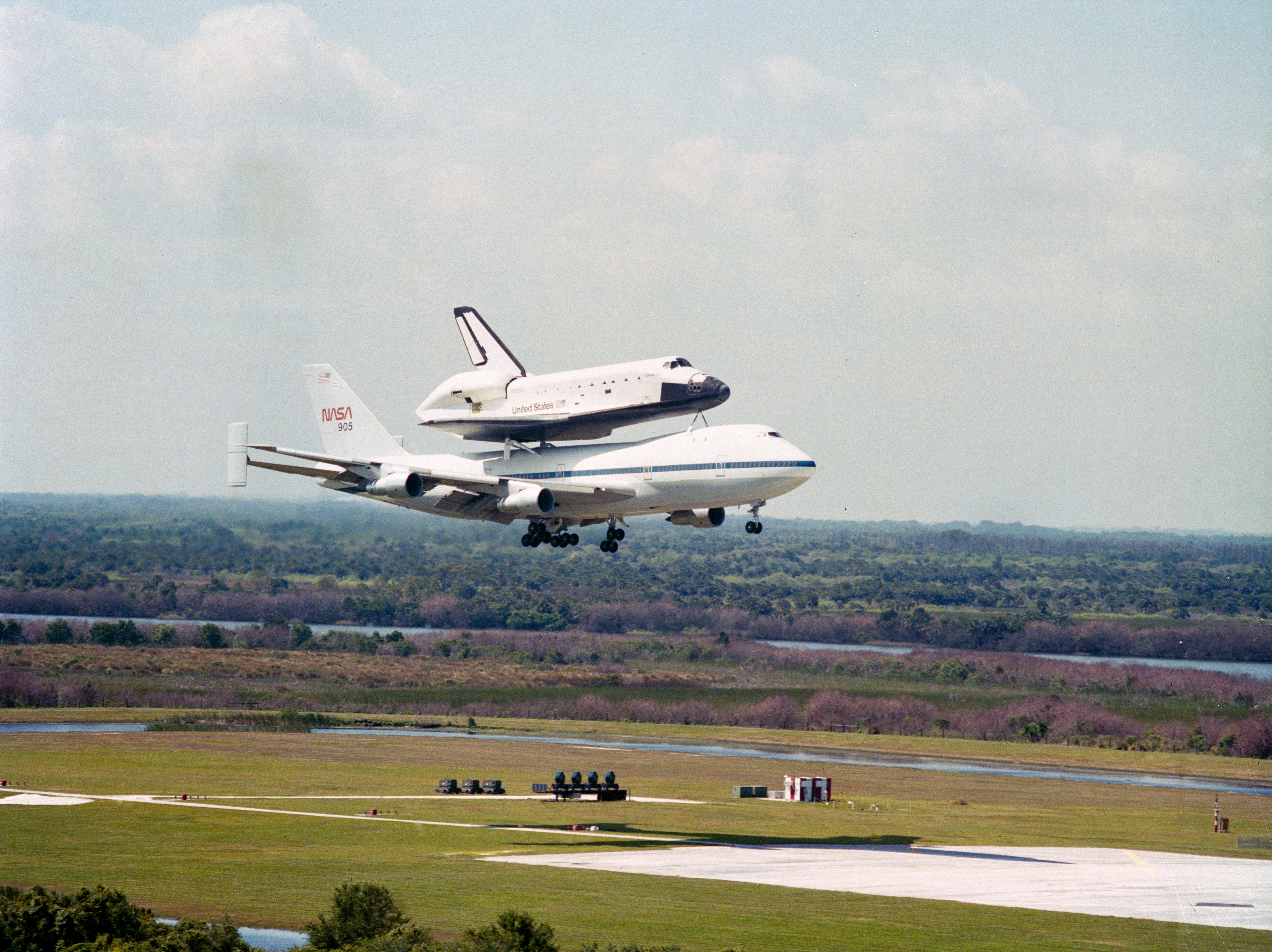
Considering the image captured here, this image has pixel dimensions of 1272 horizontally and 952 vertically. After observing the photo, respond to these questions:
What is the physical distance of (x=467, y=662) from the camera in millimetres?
171875

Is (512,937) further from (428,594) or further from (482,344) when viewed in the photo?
(428,594)

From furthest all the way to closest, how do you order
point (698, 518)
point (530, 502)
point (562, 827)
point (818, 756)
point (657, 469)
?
1. point (818, 756)
2. point (562, 827)
3. point (698, 518)
4. point (530, 502)
5. point (657, 469)

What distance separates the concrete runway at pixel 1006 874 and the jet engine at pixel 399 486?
1806 cm

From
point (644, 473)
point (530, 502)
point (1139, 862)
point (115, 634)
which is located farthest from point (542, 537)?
point (115, 634)

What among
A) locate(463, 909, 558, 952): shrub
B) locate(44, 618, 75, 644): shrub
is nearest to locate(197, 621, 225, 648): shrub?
locate(44, 618, 75, 644): shrub

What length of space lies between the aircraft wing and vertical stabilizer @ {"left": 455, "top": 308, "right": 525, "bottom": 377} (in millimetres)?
5915

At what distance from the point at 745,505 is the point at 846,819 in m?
35.7

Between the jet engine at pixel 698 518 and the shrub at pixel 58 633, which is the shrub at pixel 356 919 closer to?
the jet engine at pixel 698 518

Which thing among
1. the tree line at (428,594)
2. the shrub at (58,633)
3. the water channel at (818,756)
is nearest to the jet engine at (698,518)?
the water channel at (818,756)

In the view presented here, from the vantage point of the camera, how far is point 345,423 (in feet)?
268

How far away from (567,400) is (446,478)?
23.5 feet

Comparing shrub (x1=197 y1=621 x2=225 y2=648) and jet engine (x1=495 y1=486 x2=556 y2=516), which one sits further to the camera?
shrub (x1=197 y1=621 x2=225 y2=648)

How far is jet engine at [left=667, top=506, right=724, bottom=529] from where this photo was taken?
2709 inches

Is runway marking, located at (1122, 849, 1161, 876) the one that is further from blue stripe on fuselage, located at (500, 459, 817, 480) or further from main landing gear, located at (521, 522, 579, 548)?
main landing gear, located at (521, 522, 579, 548)
